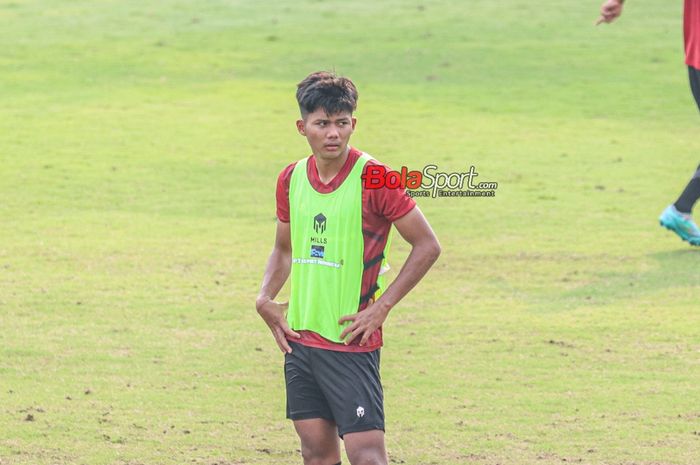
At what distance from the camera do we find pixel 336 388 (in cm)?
551

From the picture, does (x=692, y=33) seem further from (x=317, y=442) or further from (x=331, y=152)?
(x=317, y=442)

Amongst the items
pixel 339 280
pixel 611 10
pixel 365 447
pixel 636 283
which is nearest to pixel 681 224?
pixel 636 283

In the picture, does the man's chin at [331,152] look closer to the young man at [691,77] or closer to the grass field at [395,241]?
the grass field at [395,241]

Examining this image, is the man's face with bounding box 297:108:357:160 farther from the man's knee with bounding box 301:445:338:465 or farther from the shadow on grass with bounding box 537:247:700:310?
the shadow on grass with bounding box 537:247:700:310

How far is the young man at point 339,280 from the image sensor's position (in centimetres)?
548

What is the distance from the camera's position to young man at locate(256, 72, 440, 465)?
548cm

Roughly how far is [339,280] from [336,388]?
0.43 meters

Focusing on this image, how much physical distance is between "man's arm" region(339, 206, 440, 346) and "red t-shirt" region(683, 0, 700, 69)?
5.89 meters

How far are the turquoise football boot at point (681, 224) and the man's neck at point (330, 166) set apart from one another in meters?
7.01

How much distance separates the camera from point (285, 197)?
5730mm

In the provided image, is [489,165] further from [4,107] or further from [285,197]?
[285,197]

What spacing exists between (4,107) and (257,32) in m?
6.83

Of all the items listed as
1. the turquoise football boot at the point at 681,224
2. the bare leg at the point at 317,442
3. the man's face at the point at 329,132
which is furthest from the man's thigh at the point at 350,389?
the turquoise football boot at the point at 681,224

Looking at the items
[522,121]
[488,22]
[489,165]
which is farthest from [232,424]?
[488,22]
